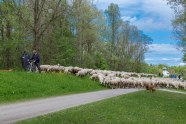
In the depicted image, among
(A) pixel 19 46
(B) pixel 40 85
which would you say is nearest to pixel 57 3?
(A) pixel 19 46

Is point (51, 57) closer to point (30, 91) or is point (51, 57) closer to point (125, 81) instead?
point (125, 81)

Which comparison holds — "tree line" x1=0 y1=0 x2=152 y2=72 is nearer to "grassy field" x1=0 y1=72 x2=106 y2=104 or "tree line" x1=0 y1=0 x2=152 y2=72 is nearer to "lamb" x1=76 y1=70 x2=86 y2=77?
"lamb" x1=76 y1=70 x2=86 y2=77

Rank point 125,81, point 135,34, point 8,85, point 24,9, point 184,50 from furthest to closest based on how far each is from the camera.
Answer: point 135,34, point 24,9, point 184,50, point 125,81, point 8,85

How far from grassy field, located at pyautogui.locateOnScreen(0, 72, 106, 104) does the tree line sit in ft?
36.1

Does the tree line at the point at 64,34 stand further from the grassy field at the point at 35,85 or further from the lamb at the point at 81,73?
the grassy field at the point at 35,85

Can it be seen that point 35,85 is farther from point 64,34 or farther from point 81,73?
point 64,34

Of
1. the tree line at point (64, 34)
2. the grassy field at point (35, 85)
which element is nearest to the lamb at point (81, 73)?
the grassy field at point (35, 85)

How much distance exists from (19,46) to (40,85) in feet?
104

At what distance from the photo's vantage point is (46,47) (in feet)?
223

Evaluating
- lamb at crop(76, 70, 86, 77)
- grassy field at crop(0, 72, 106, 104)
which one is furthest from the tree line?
grassy field at crop(0, 72, 106, 104)

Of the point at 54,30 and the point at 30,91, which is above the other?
the point at 54,30

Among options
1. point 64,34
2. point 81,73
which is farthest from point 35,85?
point 64,34

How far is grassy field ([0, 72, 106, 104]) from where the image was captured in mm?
25691

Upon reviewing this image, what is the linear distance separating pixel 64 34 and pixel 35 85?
148ft
